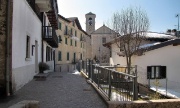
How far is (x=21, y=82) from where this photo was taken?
11.3m

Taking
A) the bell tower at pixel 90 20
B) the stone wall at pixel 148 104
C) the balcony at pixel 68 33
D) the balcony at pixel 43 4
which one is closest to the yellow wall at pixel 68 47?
the balcony at pixel 68 33

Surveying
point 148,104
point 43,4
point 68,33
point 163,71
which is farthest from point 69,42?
point 148,104

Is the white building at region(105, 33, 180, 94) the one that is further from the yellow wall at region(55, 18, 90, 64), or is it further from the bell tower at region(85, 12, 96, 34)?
the bell tower at region(85, 12, 96, 34)

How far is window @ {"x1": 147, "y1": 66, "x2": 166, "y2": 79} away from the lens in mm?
21219

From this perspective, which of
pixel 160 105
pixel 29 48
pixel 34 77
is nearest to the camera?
pixel 160 105

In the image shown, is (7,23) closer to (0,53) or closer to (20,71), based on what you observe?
(0,53)

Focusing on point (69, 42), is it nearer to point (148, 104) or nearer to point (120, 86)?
point (120, 86)

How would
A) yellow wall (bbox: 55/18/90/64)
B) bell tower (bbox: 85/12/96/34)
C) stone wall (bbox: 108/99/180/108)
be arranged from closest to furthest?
stone wall (bbox: 108/99/180/108), yellow wall (bbox: 55/18/90/64), bell tower (bbox: 85/12/96/34)

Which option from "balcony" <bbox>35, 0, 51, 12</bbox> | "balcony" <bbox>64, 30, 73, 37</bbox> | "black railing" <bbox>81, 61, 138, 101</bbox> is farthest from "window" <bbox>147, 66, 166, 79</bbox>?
"balcony" <bbox>64, 30, 73, 37</bbox>

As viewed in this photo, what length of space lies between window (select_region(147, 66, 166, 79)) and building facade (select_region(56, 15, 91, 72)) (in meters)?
22.3

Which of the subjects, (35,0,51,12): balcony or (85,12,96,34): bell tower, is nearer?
(35,0,51,12): balcony

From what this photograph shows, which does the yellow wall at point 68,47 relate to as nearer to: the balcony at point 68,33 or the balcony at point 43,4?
the balcony at point 68,33

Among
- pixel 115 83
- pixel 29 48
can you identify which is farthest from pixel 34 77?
pixel 115 83

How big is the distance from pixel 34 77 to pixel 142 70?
934 centimetres
